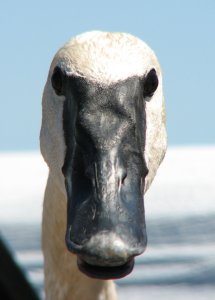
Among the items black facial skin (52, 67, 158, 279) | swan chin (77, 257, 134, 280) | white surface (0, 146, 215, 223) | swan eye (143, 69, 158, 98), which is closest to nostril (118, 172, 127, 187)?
black facial skin (52, 67, 158, 279)

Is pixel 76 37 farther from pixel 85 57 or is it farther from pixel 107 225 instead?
pixel 107 225

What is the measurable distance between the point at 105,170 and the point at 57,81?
806mm

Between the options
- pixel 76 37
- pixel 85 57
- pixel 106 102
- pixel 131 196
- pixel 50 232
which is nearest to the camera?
pixel 131 196

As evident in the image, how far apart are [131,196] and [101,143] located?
0.78 ft

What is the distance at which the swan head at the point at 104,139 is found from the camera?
2703 mm

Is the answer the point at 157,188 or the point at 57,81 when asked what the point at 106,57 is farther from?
the point at 157,188

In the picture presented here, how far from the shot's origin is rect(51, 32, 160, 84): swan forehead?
3.53 meters

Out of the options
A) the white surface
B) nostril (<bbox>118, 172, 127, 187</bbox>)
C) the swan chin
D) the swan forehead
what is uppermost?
the swan forehead

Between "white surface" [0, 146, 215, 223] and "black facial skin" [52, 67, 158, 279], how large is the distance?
2.69 m

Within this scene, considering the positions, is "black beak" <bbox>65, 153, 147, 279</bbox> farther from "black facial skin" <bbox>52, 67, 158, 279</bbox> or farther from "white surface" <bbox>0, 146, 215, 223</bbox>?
"white surface" <bbox>0, 146, 215, 223</bbox>

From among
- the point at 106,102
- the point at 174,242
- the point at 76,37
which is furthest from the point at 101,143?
the point at 174,242

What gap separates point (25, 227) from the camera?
6.60 metres

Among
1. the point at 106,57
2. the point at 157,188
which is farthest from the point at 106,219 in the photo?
the point at 157,188

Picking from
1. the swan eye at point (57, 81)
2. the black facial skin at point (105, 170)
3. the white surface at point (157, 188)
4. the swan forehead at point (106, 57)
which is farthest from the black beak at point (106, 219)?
the white surface at point (157, 188)
